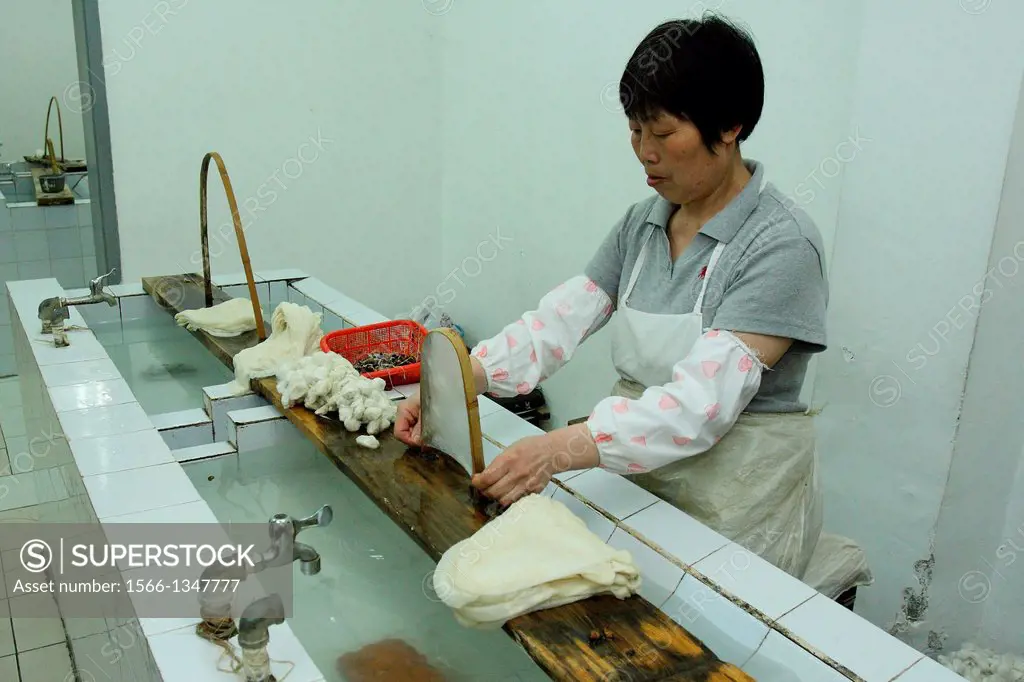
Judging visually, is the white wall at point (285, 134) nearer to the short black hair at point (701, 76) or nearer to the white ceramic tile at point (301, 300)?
the white ceramic tile at point (301, 300)

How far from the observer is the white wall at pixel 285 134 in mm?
4121

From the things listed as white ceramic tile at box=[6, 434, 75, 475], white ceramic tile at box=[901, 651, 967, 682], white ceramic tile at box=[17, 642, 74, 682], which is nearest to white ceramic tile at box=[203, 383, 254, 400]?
white ceramic tile at box=[6, 434, 75, 475]

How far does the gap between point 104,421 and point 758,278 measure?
1.54 m

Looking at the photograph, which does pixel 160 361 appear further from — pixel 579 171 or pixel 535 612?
pixel 579 171

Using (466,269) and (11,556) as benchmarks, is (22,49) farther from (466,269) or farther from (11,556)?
(11,556)

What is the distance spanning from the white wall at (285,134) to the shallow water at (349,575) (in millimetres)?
2692

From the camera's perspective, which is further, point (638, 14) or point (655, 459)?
point (638, 14)

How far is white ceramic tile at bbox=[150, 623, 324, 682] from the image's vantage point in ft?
3.84

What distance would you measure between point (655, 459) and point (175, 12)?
12.1 ft

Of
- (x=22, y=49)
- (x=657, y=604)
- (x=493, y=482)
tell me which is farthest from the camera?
(x=22, y=49)

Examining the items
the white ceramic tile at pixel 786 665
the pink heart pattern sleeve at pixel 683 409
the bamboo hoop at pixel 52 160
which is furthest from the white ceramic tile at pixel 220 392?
the bamboo hoop at pixel 52 160

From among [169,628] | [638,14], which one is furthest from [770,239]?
[638,14]

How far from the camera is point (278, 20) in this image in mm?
4375

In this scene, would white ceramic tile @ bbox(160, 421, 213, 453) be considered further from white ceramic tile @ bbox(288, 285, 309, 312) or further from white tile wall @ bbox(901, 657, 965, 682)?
white tile wall @ bbox(901, 657, 965, 682)
